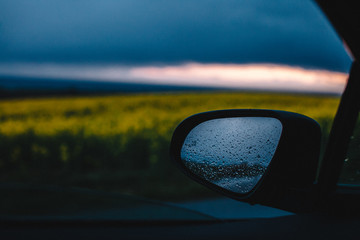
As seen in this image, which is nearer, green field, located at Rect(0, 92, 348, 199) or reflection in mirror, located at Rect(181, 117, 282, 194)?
reflection in mirror, located at Rect(181, 117, 282, 194)

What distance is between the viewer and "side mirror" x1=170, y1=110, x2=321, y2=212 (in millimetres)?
1464

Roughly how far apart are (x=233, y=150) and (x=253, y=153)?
0.09 metres

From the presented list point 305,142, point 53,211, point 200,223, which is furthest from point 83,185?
point 305,142

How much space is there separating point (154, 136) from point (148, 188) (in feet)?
5.46

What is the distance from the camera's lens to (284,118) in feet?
4.83

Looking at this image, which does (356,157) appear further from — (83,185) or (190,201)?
(83,185)

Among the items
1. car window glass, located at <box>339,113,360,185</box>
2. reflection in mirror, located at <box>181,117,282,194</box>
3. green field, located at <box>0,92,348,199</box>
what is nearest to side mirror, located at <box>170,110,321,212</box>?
reflection in mirror, located at <box>181,117,282,194</box>

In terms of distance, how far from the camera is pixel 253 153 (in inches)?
62.7

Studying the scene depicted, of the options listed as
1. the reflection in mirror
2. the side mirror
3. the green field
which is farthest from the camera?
the green field

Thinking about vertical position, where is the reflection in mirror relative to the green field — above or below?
above

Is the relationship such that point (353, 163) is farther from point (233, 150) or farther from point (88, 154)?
point (88, 154)

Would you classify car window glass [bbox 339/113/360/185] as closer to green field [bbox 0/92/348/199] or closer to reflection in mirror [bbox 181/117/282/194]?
reflection in mirror [bbox 181/117/282/194]

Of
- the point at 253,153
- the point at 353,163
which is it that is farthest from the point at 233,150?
the point at 353,163

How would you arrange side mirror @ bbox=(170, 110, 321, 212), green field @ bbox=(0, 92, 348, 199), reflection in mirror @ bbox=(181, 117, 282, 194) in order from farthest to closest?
1. green field @ bbox=(0, 92, 348, 199)
2. reflection in mirror @ bbox=(181, 117, 282, 194)
3. side mirror @ bbox=(170, 110, 321, 212)
